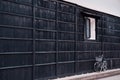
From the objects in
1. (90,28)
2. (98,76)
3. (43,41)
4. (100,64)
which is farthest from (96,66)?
(43,41)

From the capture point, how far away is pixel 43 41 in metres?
12.2

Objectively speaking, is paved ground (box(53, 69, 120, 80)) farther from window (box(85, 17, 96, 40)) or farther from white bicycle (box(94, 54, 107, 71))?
window (box(85, 17, 96, 40))

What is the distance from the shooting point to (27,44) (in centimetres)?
1119

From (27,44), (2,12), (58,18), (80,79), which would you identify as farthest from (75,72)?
(2,12)

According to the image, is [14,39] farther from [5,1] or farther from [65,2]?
[65,2]

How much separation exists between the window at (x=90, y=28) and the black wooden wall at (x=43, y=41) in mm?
326

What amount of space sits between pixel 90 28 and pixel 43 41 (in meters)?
5.22

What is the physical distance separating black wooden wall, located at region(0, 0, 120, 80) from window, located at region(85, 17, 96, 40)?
33 cm

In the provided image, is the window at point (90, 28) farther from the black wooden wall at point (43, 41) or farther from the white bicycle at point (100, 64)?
the white bicycle at point (100, 64)

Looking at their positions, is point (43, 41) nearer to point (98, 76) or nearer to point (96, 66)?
point (98, 76)

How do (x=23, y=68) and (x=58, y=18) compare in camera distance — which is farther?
(x=58, y=18)

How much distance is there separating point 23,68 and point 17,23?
1735 mm

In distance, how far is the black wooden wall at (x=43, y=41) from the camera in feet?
33.6

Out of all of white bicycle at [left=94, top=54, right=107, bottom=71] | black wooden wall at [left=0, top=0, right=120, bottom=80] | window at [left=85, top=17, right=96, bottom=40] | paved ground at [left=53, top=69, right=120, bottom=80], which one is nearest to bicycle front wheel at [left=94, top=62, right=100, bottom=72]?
white bicycle at [left=94, top=54, right=107, bottom=71]
